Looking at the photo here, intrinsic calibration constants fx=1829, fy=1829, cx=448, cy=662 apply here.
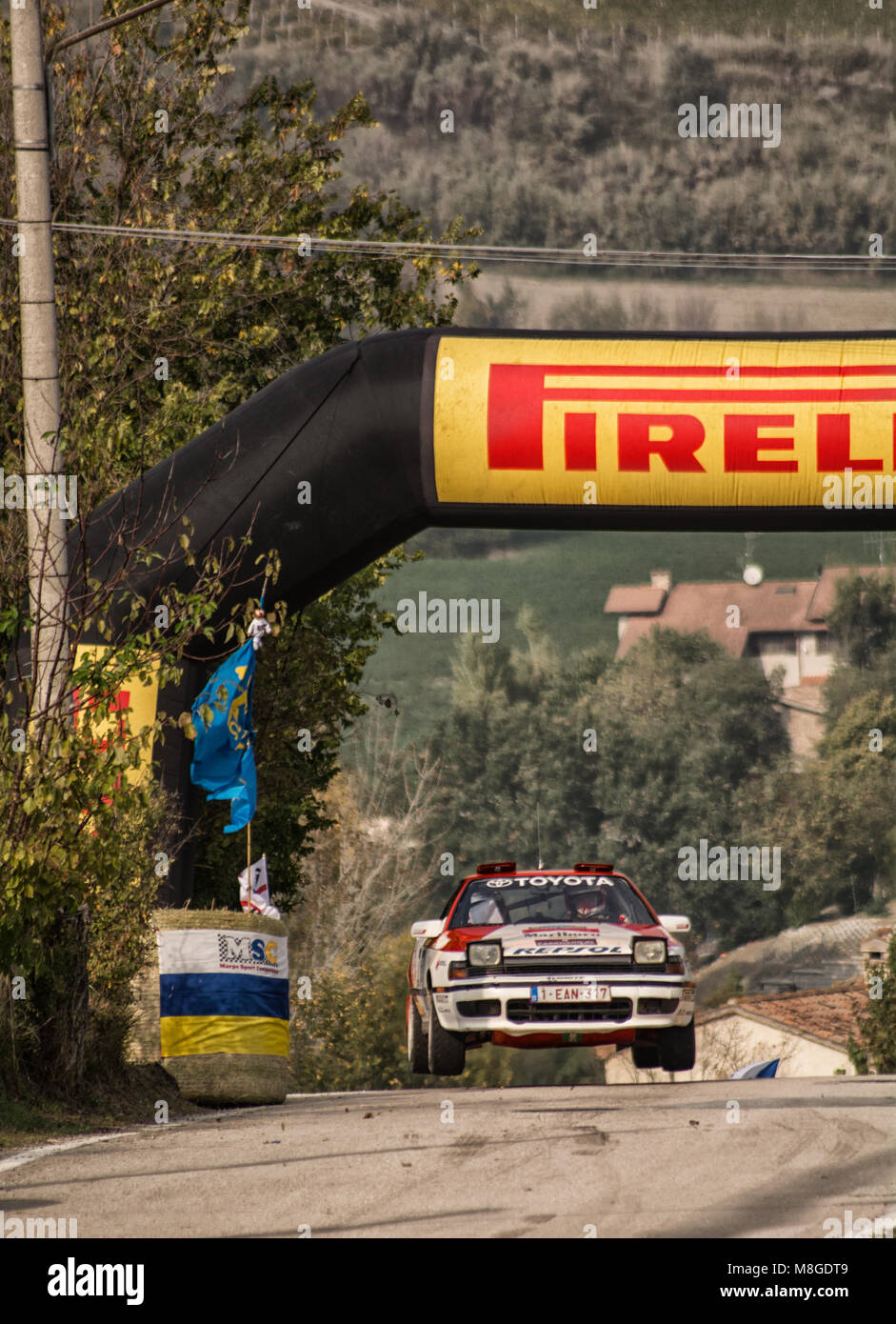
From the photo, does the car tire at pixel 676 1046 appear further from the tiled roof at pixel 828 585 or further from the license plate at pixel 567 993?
the tiled roof at pixel 828 585

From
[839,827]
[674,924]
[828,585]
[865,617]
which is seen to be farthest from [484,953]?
[828,585]

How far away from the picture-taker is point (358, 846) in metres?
66.4

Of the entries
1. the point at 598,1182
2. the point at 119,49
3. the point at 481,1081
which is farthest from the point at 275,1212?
the point at 481,1081

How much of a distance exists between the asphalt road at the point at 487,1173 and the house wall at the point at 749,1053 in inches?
2434

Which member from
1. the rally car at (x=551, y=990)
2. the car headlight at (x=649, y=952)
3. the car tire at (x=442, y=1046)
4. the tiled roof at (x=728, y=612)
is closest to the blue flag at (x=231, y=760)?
the rally car at (x=551, y=990)

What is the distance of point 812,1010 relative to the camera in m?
80.1

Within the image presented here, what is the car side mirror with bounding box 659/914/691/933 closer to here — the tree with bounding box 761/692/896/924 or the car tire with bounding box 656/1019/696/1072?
the car tire with bounding box 656/1019/696/1072

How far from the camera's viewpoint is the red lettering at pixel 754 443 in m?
14.0

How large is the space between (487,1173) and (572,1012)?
228 centimetres

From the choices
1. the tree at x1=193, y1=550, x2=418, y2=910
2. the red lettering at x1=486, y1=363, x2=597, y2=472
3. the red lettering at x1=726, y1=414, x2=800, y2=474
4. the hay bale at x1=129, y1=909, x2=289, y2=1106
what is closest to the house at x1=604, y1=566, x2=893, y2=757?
the tree at x1=193, y1=550, x2=418, y2=910

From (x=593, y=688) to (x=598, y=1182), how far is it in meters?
96.1

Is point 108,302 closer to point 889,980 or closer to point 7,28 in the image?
point 7,28

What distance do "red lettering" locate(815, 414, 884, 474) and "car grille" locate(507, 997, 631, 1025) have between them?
4547 millimetres

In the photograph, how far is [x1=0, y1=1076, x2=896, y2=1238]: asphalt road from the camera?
27.6 ft
